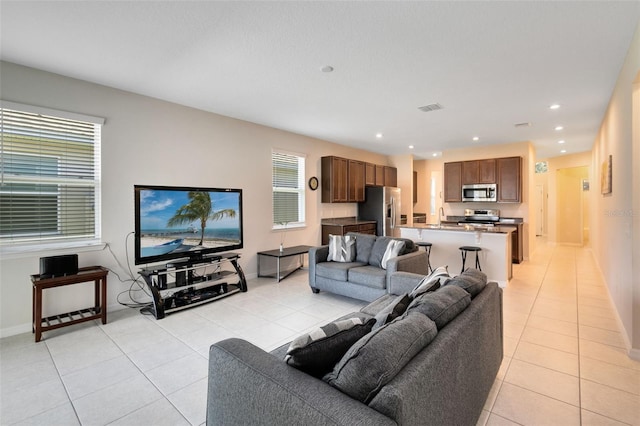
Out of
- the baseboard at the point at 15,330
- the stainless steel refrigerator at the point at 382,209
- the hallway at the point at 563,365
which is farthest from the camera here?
the stainless steel refrigerator at the point at 382,209

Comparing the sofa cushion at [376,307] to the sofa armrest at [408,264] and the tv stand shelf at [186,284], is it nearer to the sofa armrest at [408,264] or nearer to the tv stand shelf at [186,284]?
the sofa armrest at [408,264]

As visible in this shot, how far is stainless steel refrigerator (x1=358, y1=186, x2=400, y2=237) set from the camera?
7.16 meters

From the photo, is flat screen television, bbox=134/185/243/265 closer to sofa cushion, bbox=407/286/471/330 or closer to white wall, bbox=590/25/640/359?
sofa cushion, bbox=407/286/471/330

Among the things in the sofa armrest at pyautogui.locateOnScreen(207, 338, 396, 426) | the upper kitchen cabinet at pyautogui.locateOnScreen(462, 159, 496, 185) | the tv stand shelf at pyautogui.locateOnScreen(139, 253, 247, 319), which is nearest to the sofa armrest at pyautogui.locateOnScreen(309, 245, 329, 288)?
the tv stand shelf at pyautogui.locateOnScreen(139, 253, 247, 319)

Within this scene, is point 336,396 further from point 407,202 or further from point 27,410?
A: point 407,202

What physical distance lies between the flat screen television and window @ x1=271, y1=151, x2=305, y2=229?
1086mm

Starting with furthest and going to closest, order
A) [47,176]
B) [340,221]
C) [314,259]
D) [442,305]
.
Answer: [340,221] < [314,259] < [47,176] < [442,305]

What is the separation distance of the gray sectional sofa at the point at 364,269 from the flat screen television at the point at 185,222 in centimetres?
134

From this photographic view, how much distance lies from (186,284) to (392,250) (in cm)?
271

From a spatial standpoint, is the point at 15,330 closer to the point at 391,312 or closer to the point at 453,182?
the point at 391,312

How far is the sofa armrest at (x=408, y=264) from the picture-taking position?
3.59 m

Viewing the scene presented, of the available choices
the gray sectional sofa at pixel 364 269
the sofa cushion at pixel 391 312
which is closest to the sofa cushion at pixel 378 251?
the gray sectional sofa at pixel 364 269

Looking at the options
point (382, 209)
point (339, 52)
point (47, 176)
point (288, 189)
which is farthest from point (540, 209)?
point (47, 176)

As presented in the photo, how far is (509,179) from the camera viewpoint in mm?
6602
